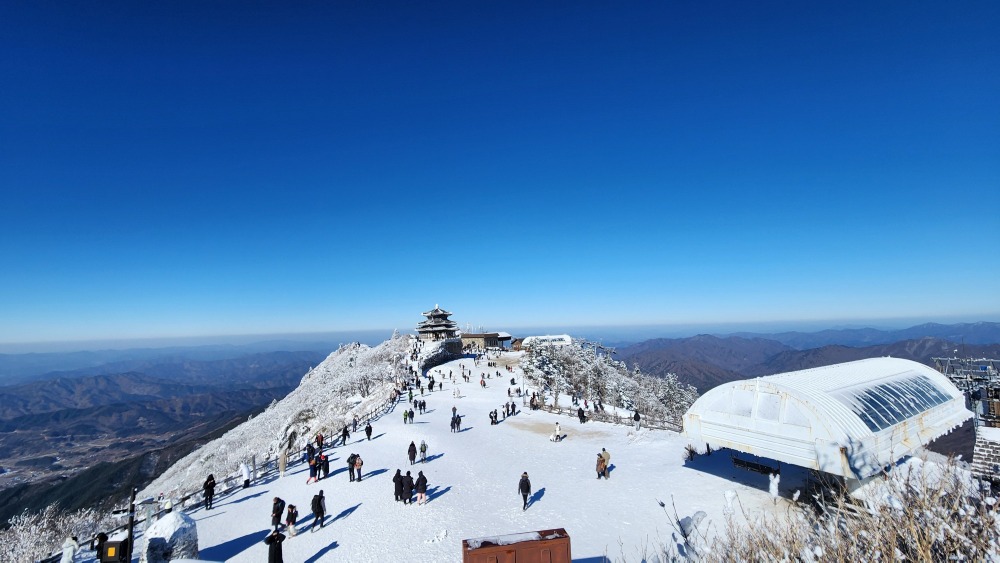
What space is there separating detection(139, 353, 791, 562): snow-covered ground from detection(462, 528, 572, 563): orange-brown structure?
2.26 metres

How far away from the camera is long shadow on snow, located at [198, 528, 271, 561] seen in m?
12.3

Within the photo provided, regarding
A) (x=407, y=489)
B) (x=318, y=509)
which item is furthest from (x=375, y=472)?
(x=318, y=509)

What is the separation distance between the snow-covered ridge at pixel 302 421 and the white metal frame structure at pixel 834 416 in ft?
88.6

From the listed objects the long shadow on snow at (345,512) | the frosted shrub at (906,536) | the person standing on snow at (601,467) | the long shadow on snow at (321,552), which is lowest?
the long shadow on snow at (345,512)

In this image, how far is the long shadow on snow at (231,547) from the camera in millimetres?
12304

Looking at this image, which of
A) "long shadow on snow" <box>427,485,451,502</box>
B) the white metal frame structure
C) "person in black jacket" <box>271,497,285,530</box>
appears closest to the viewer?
the white metal frame structure

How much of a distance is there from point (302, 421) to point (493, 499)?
33558 millimetres

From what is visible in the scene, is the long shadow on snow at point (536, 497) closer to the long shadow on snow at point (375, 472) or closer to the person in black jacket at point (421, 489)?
the person in black jacket at point (421, 489)

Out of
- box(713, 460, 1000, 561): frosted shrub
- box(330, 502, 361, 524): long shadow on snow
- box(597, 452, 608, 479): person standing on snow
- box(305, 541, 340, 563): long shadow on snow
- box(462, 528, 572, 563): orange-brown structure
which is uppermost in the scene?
box(713, 460, 1000, 561): frosted shrub

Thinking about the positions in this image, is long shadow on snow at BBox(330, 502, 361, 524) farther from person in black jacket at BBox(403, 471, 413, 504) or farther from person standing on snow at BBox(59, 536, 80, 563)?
person standing on snow at BBox(59, 536, 80, 563)

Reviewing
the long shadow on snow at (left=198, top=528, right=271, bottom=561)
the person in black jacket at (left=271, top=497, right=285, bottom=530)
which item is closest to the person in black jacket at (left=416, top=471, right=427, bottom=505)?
the person in black jacket at (left=271, top=497, right=285, bottom=530)

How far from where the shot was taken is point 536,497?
15.3 meters

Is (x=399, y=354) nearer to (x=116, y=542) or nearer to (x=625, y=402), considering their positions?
(x=625, y=402)

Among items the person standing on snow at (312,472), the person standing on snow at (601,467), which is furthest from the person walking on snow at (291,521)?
the person standing on snow at (601,467)
